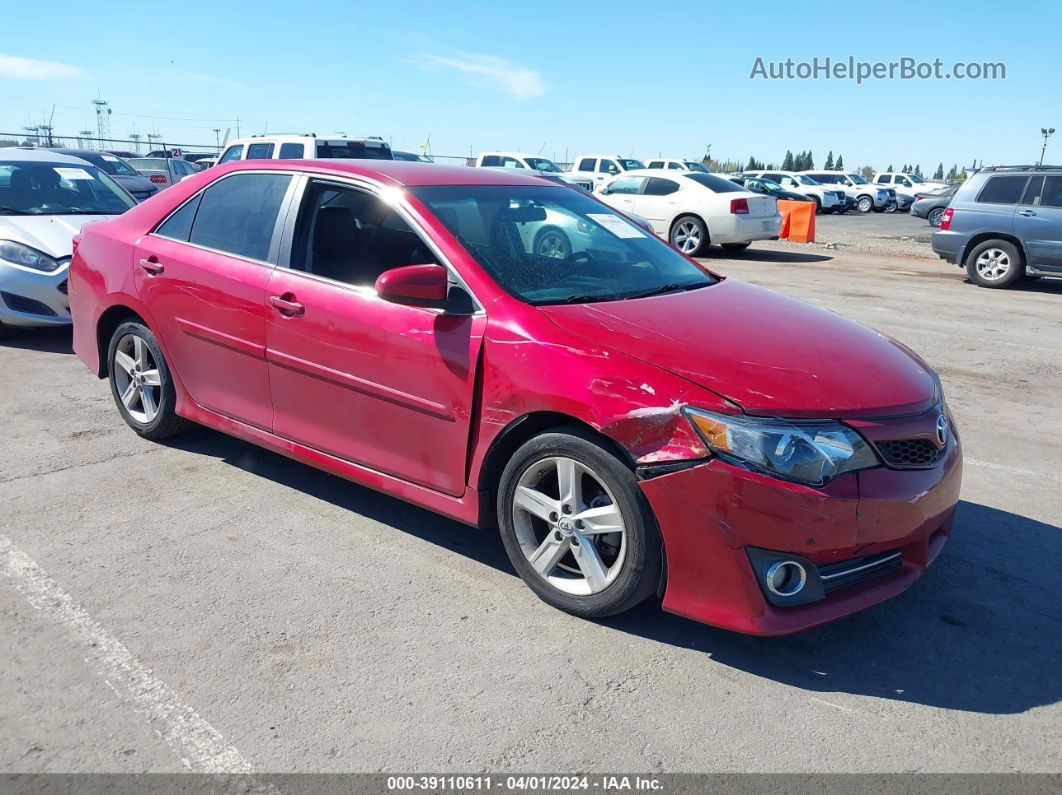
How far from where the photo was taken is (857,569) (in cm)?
317

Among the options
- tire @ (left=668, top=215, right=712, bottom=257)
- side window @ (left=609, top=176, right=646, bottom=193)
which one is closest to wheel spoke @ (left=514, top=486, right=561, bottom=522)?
tire @ (left=668, top=215, right=712, bottom=257)

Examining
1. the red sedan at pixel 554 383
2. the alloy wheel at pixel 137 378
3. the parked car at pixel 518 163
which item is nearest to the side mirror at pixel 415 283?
the red sedan at pixel 554 383

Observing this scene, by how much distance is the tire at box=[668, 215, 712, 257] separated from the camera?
16.7m

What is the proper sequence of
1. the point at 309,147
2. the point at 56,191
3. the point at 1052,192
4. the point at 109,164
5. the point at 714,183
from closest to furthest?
1. the point at 56,191
2. the point at 1052,192
3. the point at 309,147
4. the point at 714,183
5. the point at 109,164

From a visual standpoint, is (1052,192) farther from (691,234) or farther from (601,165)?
(601,165)

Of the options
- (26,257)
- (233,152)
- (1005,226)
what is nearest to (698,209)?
(1005,226)


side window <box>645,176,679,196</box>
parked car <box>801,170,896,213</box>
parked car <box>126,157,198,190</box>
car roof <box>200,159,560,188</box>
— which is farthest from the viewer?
parked car <box>801,170,896,213</box>

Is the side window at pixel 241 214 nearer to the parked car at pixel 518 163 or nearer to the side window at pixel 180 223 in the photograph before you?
the side window at pixel 180 223

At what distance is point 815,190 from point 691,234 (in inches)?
951

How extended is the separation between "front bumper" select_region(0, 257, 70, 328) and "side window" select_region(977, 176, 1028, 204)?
12504 mm

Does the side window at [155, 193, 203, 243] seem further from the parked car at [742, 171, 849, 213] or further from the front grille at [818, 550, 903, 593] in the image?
the parked car at [742, 171, 849, 213]

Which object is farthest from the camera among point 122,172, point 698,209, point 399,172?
point 122,172

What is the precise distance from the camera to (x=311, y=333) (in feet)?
13.3

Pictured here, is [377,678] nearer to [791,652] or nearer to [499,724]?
[499,724]
